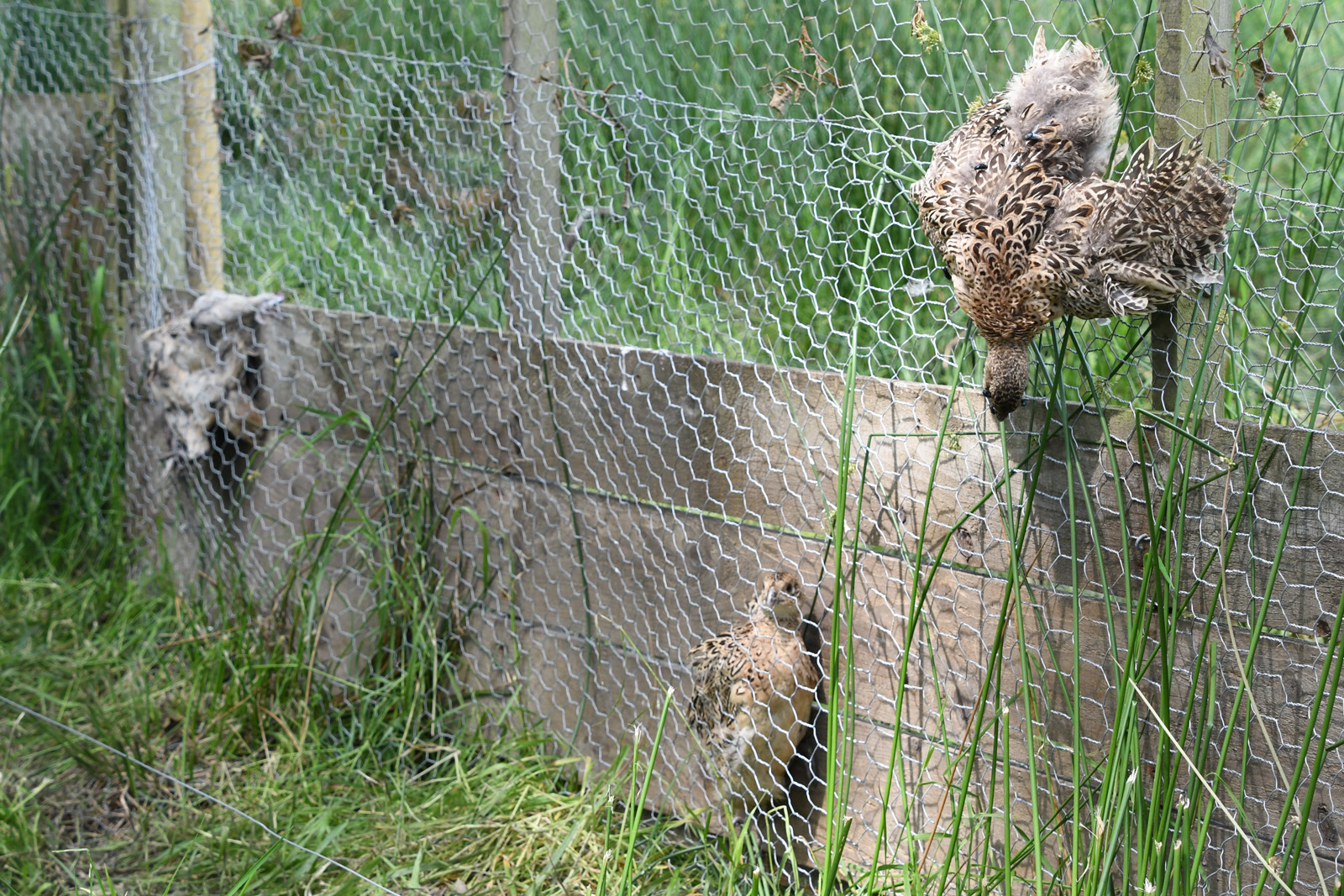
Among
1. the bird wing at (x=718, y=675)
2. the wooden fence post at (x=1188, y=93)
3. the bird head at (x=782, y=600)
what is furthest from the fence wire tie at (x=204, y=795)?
the wooden fence post at (x=1188, y=93)

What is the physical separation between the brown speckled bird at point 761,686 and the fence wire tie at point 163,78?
81.0 inches

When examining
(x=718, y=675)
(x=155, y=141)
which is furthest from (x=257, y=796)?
(x=155, y=141)

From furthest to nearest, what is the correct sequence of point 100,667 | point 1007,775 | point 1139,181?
point 100,667 → point 1007,775 → point 1139,181

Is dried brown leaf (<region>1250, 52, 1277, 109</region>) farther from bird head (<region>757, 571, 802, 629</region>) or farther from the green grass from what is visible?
the green grass

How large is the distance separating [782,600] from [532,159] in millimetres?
1016

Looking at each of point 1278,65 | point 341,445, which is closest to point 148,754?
point 341,445

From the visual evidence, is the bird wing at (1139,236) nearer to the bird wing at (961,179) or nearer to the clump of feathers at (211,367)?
the bird wing at (961,179)

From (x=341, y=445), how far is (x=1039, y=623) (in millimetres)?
1663

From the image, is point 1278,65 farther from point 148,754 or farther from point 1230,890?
point 148,754

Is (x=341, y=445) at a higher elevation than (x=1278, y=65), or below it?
below

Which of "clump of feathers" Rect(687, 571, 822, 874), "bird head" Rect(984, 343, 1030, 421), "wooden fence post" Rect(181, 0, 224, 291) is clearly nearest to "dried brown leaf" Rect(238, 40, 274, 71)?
"wooden fence post" Rect(181, 0, 224, 291)

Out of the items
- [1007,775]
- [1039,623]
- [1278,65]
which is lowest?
[1007,775]

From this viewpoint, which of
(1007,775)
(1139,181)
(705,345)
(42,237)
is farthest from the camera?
(42,237)

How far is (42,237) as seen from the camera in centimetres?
313
